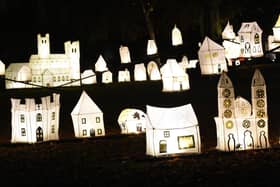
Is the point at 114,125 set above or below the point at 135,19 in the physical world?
below

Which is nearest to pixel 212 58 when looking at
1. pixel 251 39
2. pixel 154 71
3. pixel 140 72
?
pixel 251 39

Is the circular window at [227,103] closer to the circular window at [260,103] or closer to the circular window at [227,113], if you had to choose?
the circular window at [227,113]

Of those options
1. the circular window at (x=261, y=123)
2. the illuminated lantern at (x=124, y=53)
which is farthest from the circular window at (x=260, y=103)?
the illuminated lantern at (x=124, y=53)

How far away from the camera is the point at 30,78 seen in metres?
19.0

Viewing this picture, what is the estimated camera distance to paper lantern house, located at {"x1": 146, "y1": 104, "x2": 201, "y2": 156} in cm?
739

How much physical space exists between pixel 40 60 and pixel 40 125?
10767 millimetres

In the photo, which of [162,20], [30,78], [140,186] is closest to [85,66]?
[162,20]

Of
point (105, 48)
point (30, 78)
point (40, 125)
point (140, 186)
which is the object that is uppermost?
point (105, 48)

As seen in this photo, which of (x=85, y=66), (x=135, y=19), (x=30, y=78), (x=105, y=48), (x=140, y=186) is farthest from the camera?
(x=105, y=48)

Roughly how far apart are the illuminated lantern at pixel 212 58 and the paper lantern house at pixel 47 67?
21.7 ft

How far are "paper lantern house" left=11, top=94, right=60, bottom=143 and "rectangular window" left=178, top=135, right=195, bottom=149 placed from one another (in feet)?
8.36

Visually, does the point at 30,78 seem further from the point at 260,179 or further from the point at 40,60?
the point at 260,179

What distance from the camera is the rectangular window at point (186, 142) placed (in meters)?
7.44

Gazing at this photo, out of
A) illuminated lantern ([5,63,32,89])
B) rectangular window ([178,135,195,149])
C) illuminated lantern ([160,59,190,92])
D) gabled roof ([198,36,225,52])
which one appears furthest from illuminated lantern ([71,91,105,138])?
illuminated lantern ([5,63,32,89])
